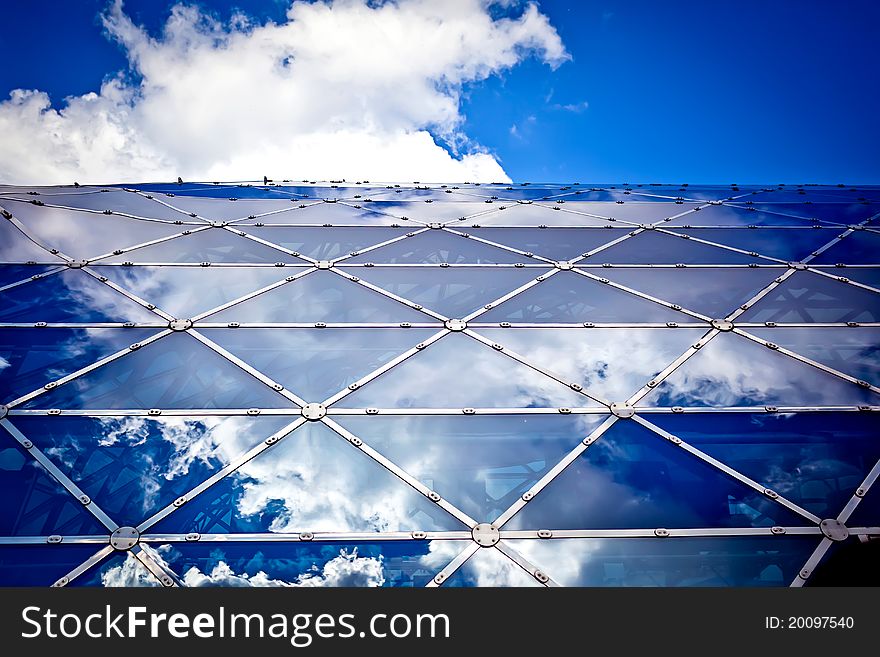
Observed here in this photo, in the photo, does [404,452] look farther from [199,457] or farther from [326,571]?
[199,457]

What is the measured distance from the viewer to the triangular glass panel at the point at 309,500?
5.70m

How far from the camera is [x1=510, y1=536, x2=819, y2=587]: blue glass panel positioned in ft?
17.3

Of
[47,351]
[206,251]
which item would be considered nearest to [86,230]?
[206,251]

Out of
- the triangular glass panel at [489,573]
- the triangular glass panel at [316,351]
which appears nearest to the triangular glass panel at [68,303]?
the triangular glass panel at [316,351]

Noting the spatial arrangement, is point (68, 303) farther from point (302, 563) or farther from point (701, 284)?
point (701, 284)

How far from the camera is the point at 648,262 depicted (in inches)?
427

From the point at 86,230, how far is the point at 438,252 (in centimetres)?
693

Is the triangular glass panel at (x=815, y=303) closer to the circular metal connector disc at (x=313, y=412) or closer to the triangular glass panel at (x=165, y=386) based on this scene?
the circular metal connector disc at (x=313, y=412)

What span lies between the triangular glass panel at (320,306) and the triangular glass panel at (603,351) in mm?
1568

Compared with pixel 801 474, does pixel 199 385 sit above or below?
above

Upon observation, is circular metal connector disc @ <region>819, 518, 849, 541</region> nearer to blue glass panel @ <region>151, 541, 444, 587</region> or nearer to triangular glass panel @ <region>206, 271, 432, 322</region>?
blue glass panel @ <region>151, 541, 444, 587</region>

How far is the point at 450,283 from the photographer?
1024cm
